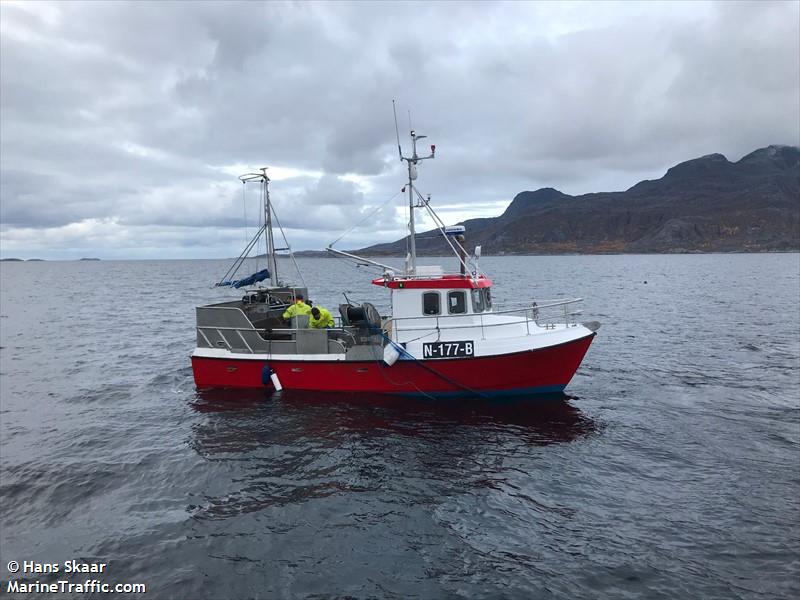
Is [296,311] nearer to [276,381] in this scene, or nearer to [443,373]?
[276,381]

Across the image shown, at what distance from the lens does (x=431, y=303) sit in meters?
15.6

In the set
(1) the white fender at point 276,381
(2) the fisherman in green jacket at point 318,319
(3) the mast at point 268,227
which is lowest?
(1) the white fender at point 276,381

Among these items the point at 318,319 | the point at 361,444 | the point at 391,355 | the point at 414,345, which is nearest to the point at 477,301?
the point at 414,345

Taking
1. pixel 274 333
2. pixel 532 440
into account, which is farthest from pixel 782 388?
pixel 274 333

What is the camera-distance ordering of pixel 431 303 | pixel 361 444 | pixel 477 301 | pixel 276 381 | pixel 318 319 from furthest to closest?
pixel 318 319, pixel 276 381, pixel 477 301, pixel 431 303, pixel 361 444

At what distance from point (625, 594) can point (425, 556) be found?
304 centimetres

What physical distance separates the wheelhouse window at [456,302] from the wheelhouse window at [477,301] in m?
0.29

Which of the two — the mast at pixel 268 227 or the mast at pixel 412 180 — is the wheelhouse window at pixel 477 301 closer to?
the mast at pixel 412 180

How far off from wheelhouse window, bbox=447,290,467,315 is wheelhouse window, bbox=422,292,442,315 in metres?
0.33

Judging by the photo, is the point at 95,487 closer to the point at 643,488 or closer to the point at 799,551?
the point at 643,488

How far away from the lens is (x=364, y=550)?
8.38 meters

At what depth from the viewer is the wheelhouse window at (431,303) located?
15523 millimetres

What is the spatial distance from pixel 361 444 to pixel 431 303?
5.03 meters

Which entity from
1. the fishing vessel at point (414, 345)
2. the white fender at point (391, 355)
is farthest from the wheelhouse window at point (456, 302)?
the white fender at point (391, 355)
